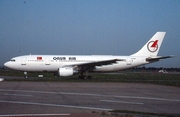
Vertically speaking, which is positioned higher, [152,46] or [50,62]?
[152,46]

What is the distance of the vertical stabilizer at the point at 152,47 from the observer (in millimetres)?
37281

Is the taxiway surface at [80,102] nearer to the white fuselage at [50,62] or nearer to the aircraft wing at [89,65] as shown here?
the aircraft wing at [89,65]

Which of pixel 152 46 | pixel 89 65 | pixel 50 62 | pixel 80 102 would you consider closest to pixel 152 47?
pixel 152 46

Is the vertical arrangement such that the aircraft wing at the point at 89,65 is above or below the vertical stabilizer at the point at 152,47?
below

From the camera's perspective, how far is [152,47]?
37281 mm

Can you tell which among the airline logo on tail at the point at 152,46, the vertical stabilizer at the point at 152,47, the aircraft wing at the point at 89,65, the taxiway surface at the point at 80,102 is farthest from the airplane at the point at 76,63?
the taxiway surface at the point at 80,102

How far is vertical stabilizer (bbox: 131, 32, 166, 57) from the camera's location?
122ft

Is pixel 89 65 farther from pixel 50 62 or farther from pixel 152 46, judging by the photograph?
pixel 152 46

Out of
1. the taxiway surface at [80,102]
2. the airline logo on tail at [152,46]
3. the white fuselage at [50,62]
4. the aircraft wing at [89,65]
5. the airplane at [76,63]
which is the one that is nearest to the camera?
the taxiway surface at [80,102]

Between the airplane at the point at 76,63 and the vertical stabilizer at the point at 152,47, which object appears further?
the vertical stabilizer at the point at 152,47

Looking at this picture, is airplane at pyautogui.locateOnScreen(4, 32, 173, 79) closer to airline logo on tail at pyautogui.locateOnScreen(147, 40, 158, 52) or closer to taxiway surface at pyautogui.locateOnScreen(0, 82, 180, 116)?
airline logo on tail at pyautogui.locateOnScreen(147, 40, 158, 52)

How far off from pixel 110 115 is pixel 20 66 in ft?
87.9

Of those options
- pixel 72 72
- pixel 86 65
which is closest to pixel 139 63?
pixel 86 65

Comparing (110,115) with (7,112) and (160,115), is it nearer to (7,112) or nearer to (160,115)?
(160,115)
